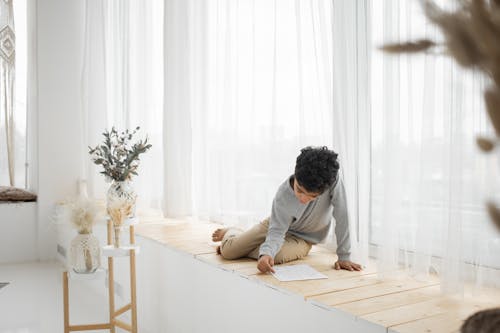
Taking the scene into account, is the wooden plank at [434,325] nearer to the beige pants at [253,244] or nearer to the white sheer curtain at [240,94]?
the white sheer curtain at [240,94]

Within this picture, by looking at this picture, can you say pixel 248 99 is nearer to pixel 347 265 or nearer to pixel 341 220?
pixel 341 220

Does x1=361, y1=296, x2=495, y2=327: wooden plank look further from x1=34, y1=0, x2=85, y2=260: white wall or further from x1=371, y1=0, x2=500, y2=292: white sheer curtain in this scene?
x1=34, y1=0, x2=85, y2=260: white wall

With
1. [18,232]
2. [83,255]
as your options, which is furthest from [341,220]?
[18,232]

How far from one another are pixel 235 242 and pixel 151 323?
0.84 metres

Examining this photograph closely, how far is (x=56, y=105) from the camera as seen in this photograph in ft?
15.1

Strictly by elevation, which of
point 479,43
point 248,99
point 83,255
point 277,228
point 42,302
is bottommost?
point 42,302

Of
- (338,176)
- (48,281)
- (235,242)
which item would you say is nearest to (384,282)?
(338,176)

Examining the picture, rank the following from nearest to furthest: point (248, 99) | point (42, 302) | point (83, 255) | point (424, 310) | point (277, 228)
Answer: point (424, 310) < point (277, 228) < point (83, 255) < point (248, 99) < point (42, 302)

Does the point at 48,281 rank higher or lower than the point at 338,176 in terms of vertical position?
lower

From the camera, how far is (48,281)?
3850mm

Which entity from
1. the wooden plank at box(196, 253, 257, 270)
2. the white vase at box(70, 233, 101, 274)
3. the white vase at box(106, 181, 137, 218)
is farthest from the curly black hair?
the white vase at box(106, 181, 137, 218)

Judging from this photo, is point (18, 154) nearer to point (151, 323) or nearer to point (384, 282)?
point (151, 323)

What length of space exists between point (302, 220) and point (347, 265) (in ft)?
0.95

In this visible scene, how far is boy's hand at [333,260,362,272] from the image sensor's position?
6.42 ft
